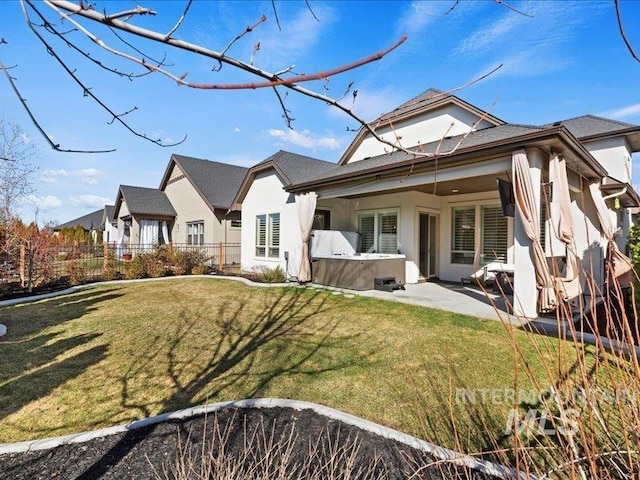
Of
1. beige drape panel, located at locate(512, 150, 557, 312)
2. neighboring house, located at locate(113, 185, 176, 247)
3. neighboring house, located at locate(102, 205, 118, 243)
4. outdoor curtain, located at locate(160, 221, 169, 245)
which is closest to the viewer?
beige drape panel, located at locate(512, 150, 557, 312)

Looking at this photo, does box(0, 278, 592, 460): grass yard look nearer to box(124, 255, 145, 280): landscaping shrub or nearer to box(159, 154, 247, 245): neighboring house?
box(124, 255, 145, 280): landscaping shrub

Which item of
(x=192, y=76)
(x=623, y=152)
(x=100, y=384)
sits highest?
(x=623, y=152)

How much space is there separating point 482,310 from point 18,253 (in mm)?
13507

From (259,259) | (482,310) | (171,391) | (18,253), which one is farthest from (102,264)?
(482,310)

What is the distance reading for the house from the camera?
661 cm

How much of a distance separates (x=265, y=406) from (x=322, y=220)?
1052 centimetres

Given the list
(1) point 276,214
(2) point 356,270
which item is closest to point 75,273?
(1) point 276,214

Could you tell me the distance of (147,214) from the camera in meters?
21.8

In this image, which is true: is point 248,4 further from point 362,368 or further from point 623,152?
point 623,152

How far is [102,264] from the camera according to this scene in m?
13.1

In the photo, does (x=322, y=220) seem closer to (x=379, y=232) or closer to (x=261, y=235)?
(x=379, y=232)

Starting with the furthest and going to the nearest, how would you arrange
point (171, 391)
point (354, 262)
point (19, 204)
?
point (19, 204) < point (354, 262) < point (171, 391)

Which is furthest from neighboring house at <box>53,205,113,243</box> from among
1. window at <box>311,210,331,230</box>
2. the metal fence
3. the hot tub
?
the hot tub

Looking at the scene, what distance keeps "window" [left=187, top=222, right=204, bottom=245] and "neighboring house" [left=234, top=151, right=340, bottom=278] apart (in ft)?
16.6
